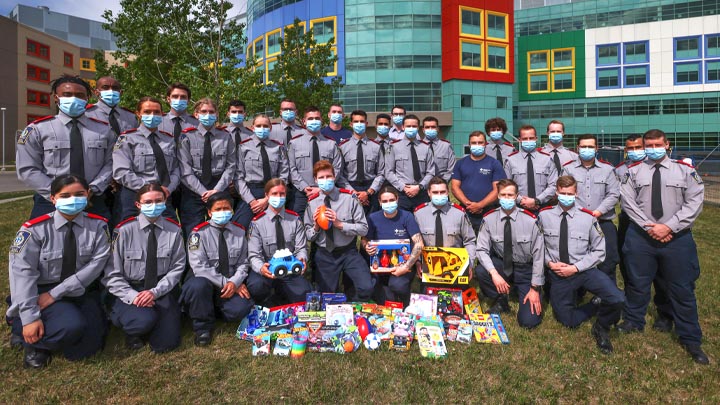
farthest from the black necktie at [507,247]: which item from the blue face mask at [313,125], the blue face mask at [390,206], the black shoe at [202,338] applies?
the black shoe at [202,338]

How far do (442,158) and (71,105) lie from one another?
5718 millimetres

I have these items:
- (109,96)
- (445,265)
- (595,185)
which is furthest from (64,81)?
(595,185)

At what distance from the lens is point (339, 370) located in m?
4.03

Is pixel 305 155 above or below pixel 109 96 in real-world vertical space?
below

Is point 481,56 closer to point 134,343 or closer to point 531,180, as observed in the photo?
point 531,180

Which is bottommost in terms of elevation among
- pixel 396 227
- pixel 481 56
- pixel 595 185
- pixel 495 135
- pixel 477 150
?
pixel 396 227

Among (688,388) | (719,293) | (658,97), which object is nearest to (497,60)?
(658,97)

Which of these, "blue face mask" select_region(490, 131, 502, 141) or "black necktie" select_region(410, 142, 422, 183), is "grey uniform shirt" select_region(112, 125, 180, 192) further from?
"blue face mask" select_region(490, 131, 502, 141)

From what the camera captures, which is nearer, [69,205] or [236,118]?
[69,205]

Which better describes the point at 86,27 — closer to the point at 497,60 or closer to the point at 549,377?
the point at 497,60

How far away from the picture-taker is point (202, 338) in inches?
180

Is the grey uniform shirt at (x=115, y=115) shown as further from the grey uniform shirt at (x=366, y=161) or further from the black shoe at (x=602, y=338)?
the black shoe at (x=602, y=338)

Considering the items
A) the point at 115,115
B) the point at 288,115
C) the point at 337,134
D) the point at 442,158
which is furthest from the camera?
the point at 337,134

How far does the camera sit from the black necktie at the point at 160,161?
5.49m
